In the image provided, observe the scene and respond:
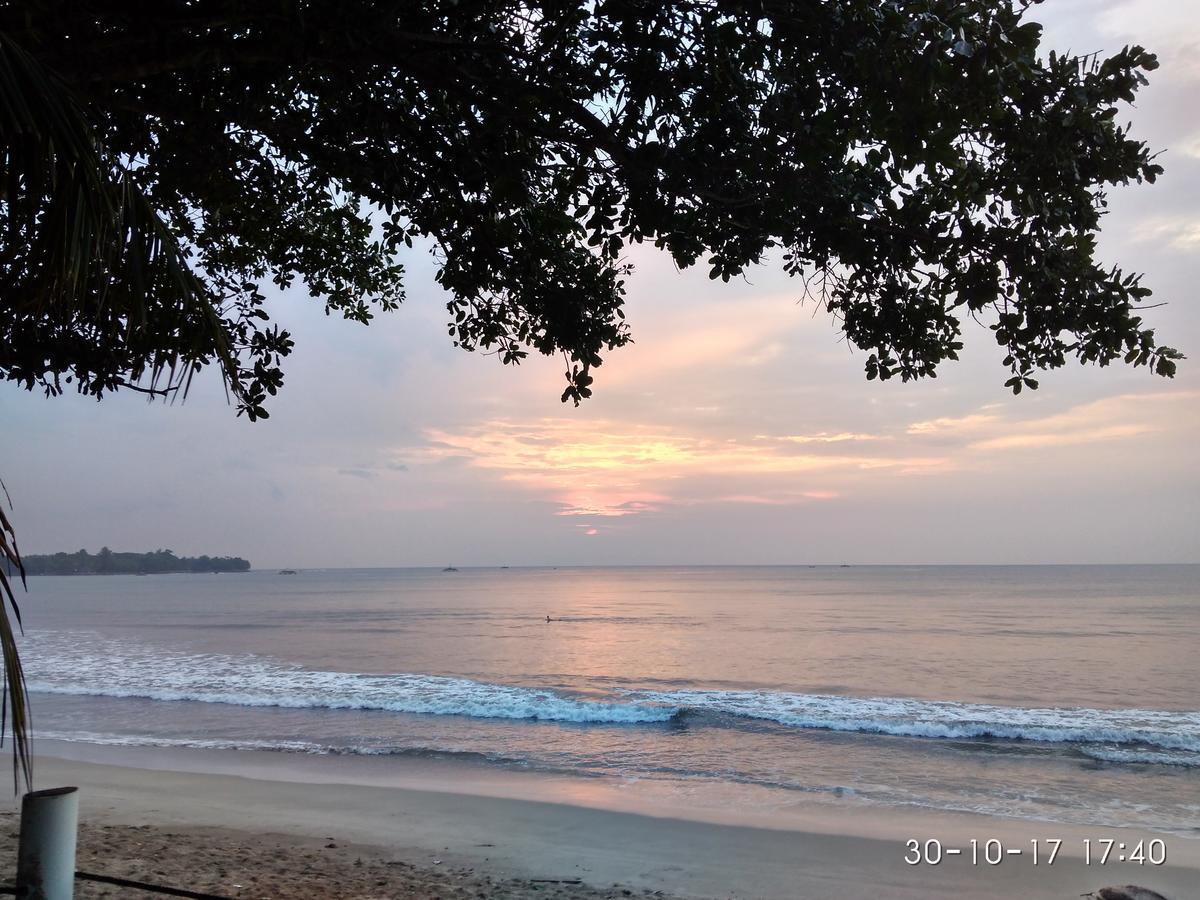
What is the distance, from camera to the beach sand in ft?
22.2

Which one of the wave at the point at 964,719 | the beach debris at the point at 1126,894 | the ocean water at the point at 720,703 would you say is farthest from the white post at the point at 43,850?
the wave at the point at 964,719

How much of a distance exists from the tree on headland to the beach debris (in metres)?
4.85

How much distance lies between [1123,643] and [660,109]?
118 ft

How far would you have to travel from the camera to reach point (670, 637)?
37969mm

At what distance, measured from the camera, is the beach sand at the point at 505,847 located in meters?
6.77

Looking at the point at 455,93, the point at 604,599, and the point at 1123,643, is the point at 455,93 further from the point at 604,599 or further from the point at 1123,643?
the point at 604,599

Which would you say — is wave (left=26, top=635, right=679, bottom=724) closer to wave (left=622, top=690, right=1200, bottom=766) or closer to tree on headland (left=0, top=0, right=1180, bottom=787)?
wave (left=622, top=690, right=1200, bottom=766)

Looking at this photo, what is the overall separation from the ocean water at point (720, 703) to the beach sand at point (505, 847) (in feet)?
5.20

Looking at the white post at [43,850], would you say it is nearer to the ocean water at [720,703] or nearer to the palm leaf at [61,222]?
the palm leaf at [61,222]

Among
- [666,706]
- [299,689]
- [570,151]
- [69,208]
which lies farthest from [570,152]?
[299,689]

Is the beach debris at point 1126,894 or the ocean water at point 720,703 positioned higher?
the beach debris at point 1126,894

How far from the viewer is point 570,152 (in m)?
5.54

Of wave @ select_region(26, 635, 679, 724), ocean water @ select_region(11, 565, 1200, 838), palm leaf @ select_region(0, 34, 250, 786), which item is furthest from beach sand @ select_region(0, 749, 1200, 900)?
wave @ select_region(26, 635, 679, 724)

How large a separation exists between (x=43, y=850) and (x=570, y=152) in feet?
14.8
